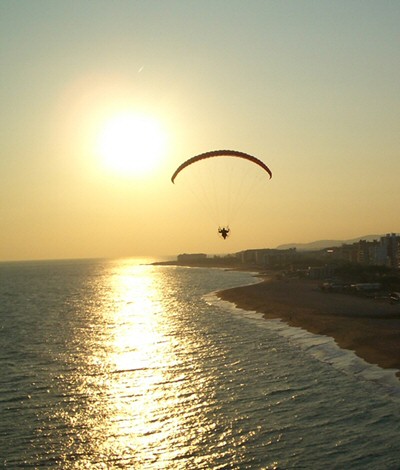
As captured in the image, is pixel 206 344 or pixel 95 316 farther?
pixel 95 316

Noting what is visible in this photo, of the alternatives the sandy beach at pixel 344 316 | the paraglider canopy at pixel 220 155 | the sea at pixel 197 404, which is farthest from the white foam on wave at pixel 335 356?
the paraglider canopy at pixel 220 155

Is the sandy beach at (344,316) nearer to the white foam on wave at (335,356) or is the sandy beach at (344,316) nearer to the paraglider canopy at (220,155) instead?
the white foam on wave at (335,356)

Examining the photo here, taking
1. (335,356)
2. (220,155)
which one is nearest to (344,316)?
(335,356)

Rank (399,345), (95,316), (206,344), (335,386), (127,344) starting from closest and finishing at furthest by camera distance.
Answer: (335,386), (399,345), (206,344), (127,344), (95,316)

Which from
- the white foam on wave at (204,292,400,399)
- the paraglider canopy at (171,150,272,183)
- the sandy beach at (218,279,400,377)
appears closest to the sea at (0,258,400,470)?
the white foam on wave at (204,292,400,399)

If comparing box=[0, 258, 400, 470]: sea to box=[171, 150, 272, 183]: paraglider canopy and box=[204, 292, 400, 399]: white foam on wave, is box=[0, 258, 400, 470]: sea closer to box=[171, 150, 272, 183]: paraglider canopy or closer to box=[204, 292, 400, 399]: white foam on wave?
box=[204, 292, 400, 399]: white foam on wave

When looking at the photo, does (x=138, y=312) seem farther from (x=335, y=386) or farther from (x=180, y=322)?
(x=335, y=386)

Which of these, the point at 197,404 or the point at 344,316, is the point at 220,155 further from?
the point at 344,316

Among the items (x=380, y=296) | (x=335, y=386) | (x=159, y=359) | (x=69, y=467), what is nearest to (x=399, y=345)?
(x=335, y=386)
